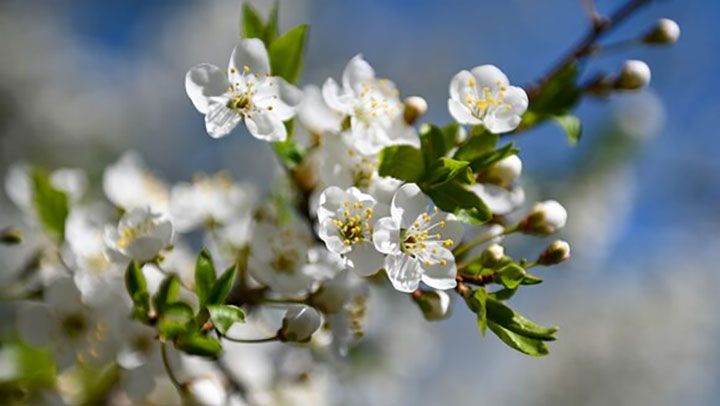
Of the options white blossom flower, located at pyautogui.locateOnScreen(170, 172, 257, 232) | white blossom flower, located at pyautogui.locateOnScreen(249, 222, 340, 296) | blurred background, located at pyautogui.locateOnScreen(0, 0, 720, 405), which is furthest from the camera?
blurred background, located at pyautogui.locateOnScreen(0, 0, 720, 405)

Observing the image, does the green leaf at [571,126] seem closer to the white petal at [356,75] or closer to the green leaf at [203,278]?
the white petal at [356,75]

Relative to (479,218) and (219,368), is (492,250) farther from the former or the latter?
(219,368)

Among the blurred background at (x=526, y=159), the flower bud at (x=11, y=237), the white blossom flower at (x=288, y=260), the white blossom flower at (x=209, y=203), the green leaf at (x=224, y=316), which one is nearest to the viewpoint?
the green leaf at (x=224, y=316)

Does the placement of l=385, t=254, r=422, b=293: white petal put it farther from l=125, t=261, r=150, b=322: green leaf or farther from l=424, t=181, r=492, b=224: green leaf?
l=125, t=261, r=150, b=322: green leaf

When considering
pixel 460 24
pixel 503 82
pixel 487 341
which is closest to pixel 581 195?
pixel 487 341

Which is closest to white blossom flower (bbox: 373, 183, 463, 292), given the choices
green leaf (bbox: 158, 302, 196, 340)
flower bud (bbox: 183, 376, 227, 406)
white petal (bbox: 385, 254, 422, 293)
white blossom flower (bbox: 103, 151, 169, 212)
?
white petal (bbox: 385, 254, 422, 293)

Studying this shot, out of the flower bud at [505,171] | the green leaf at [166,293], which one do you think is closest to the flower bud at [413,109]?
the flower bud at [505,171]
